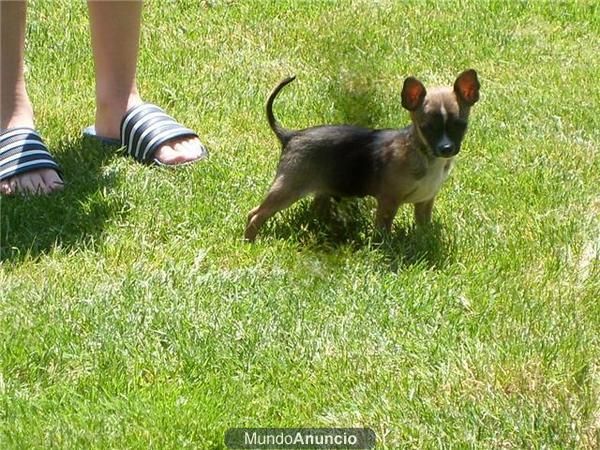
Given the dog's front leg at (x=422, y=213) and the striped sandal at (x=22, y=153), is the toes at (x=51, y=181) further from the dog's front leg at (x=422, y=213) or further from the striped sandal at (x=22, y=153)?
the dog's front leg at (x=422, y=213)

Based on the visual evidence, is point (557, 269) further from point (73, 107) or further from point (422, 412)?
point (73, 107)

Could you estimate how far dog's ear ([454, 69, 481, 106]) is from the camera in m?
3.71

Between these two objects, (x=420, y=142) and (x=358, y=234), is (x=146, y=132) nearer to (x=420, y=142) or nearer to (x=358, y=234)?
(x=358, y=234)

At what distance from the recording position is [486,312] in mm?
3348

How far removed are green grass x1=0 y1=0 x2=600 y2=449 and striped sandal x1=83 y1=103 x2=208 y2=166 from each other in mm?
80

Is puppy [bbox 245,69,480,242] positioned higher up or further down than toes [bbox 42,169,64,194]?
higher up

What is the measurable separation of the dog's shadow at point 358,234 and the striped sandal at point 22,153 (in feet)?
3.16

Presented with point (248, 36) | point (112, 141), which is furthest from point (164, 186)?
point (248, 36)

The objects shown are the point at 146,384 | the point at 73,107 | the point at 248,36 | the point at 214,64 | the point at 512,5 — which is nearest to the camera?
the point at 146,384

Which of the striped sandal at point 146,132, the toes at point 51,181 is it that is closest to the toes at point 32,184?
the toes at point 51,181

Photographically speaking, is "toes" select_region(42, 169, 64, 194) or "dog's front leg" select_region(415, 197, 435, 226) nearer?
"dog's front leg" select_region(415, 197, 435, 226)

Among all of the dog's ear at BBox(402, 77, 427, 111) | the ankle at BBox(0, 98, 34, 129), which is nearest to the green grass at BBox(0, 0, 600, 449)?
the ankle at BBox(0, 98, 34, 129)

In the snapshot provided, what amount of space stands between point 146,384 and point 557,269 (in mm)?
1494

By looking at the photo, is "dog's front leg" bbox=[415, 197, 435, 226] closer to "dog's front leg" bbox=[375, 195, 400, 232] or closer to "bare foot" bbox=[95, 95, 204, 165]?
"dog's front leg" bbox=[375, 195, 400, 232]
